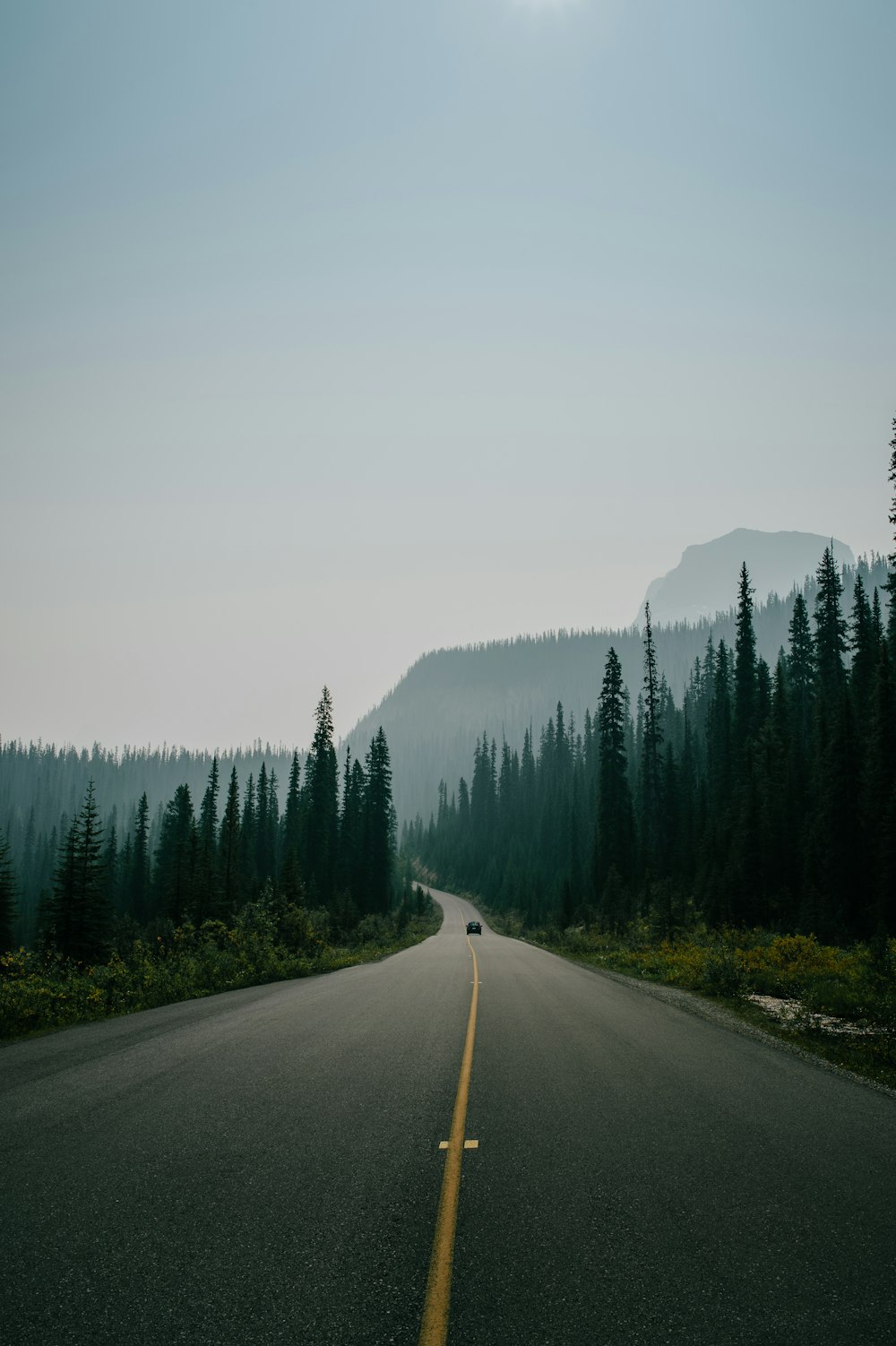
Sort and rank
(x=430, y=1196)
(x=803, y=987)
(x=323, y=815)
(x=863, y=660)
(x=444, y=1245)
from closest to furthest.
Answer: (x=444, y=1245), (x=430, y=1196), (x=803, y=987), (x=863, y=660), (x=323, y=815)

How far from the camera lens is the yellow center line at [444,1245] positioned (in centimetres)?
351

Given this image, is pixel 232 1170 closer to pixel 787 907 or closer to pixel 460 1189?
pixel 460 1189

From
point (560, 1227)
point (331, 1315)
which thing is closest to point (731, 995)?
point (560, 1227)

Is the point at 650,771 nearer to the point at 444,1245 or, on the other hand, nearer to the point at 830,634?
the point at 830,634

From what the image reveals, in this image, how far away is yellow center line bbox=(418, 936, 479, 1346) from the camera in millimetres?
3510

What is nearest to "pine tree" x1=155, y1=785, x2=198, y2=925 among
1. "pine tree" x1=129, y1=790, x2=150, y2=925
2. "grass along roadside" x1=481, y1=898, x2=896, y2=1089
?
"pine tree" x1=129, y1=790, x2=150, y2=925

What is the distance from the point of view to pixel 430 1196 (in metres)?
5.10

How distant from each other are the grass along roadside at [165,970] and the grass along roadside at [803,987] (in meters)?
12.1

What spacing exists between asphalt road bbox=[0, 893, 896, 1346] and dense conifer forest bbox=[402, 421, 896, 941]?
2941cm

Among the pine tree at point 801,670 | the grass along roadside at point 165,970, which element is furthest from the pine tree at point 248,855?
the pine tree at point 801,670

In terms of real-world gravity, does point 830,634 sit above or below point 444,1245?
above

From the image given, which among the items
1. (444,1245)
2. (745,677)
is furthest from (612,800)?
(444,1245)

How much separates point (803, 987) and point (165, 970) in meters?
16.2

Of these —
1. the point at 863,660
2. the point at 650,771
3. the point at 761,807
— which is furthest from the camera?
the point at 650,771
